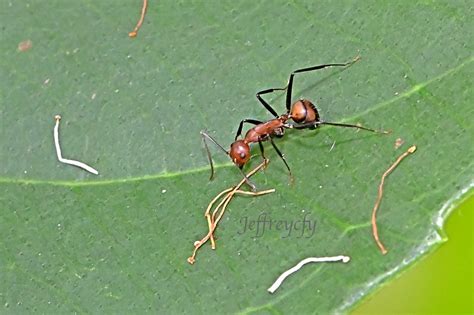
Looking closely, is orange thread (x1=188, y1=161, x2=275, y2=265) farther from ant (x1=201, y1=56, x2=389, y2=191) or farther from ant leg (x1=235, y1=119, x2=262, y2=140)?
ant leg (x1=235, y1=119, x2=262, y2=140)

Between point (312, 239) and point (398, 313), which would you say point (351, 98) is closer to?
point (312, 239)

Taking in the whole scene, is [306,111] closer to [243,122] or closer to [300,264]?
[243,122]

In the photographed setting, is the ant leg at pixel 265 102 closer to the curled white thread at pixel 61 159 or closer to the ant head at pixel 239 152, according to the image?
the ant head at pixel 239 152

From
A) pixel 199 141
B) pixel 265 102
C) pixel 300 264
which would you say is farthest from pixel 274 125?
pixel 300 264

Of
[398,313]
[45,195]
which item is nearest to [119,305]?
[45,195]

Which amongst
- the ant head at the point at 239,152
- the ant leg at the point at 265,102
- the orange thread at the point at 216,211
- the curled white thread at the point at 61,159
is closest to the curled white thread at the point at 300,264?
the orange thread at the point at 216,211

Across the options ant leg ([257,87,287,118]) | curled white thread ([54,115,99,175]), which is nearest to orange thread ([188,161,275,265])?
ant leg ([257,87,287,118])
